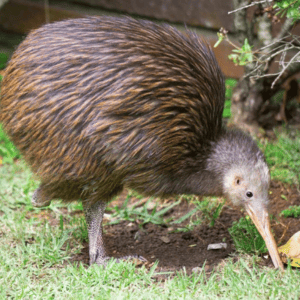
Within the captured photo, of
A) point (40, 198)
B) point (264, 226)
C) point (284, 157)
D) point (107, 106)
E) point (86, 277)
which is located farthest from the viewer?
point (284, 157)

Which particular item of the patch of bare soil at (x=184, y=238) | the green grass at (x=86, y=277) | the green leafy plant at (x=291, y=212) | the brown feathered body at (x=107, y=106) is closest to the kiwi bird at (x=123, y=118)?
the brown feathered body at (x=107, y=106)

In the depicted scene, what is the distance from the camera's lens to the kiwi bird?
307cm

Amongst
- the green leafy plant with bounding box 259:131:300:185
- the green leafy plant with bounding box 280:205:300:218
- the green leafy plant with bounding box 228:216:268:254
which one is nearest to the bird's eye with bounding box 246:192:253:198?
the green leafy plant with bounding box 228:216:268:254

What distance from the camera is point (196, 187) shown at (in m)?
3.49

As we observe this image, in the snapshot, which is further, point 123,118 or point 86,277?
point 86,277

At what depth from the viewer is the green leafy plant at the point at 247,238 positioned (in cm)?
351

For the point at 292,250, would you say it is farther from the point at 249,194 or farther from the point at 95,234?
the point at 95,234

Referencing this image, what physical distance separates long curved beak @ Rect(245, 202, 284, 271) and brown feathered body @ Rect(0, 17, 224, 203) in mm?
450

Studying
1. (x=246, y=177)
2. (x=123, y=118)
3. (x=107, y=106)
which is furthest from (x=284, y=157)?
(x=107, y=106)

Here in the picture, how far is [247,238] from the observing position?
3.58 metres

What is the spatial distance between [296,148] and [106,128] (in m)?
2.30

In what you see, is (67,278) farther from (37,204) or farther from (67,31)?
(67,31)

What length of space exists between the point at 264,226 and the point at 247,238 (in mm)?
270

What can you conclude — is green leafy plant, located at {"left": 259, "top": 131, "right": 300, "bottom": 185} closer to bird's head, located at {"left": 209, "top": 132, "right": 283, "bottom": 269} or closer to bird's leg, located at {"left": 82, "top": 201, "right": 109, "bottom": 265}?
bird's head, located at {"left": 209, "top": 132, "right": 283, "bottom": 269}
